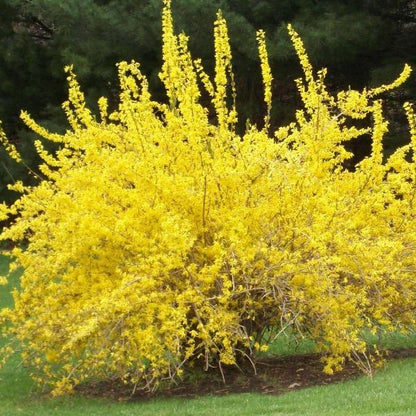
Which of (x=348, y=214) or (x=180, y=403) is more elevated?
(x=348, y=214)

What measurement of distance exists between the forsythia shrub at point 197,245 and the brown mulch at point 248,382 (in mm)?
166

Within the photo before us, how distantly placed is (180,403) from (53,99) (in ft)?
47.3

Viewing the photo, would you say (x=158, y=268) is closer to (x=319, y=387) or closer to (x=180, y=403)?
(x=180, y=403)

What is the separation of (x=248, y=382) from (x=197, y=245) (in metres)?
1.21

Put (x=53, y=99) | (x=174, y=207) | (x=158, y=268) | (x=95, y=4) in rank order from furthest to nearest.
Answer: (x=53, y=99)
(x=95, y=4)
(x=174, y=207)
(x=158, y=268)

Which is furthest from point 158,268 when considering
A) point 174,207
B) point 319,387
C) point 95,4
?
point 95,4

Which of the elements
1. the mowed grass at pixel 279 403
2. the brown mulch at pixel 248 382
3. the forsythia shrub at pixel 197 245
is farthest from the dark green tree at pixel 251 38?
the mowed grass at pixel 279 403

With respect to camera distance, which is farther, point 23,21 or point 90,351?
point 23,21

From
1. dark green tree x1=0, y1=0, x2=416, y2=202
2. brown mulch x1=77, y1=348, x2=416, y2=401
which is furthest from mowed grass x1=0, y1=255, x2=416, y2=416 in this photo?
dark green tree x1=0, y1=0, x2=416, y2=202

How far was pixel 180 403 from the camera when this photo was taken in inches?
285

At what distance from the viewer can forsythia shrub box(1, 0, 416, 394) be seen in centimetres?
716

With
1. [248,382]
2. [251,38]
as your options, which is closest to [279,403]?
[248,382]

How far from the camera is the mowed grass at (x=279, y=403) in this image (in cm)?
642

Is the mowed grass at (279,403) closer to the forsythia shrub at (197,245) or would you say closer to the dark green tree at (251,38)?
the forsythia shrub at (197,245)
